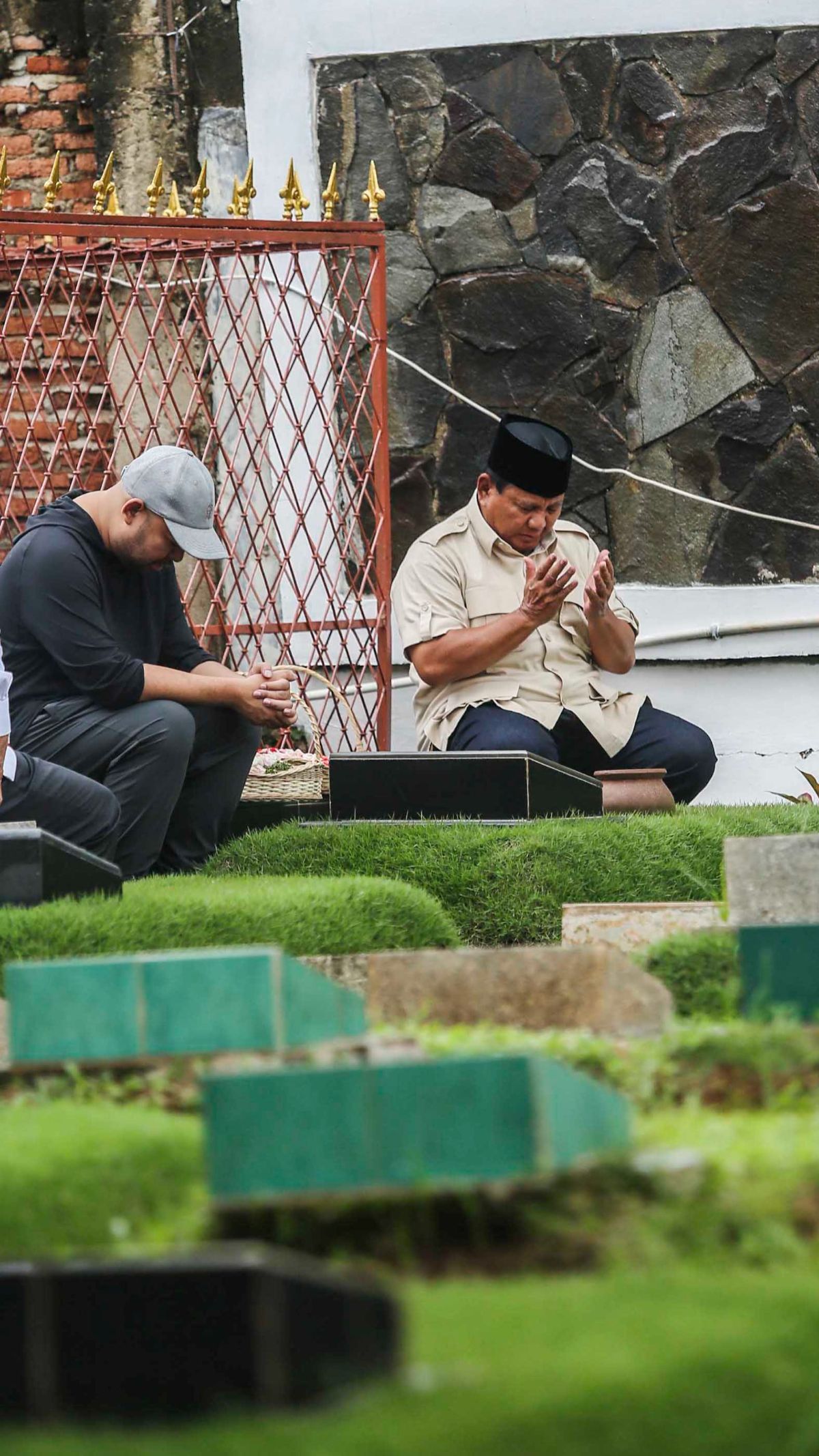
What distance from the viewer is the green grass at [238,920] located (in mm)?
3459

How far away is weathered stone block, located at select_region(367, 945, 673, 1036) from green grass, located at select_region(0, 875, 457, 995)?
3.26 ft

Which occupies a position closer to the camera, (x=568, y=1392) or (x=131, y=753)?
(x=568, y=1392)

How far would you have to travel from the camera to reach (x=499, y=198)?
7012mm

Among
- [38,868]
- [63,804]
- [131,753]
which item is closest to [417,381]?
[131,753]

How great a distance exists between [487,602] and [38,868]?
2375mm

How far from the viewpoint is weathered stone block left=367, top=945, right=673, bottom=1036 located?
259 centimetres

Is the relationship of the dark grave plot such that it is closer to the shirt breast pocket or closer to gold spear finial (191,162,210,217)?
the shirt breast pocket

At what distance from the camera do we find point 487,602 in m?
5.79

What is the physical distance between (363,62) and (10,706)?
3.34 metres

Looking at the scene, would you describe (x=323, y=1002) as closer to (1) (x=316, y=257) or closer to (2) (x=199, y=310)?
(2) (x=199, y=310)

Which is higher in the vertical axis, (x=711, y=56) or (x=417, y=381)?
(x=711, y=56)

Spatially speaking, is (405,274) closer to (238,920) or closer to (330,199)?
(330,199)

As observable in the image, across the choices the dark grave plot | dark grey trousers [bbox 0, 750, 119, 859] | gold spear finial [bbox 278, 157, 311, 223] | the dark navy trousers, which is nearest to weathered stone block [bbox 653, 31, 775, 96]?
gold spear finial [bbox 278, 157, 311, 223]

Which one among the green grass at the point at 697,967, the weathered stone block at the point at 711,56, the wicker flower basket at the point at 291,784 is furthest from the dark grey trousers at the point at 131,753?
the weathered stone block at the point at 711,56
